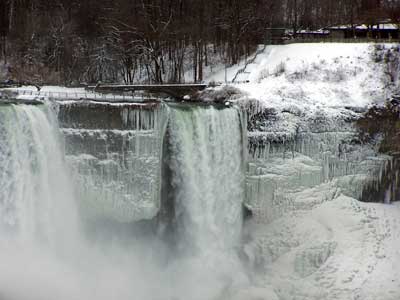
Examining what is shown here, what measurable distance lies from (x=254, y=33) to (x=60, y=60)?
12.2 metres

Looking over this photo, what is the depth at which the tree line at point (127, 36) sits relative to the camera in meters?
32.1

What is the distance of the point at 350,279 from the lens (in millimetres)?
19125

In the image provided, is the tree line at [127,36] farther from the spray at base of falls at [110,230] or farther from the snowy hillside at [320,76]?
the spray at base of falls at [110,230]

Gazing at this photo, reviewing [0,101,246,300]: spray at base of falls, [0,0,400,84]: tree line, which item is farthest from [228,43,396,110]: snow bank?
[0,0,400,84]: tree line

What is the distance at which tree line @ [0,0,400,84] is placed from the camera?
105ft

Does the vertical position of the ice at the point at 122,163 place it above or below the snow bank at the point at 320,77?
below

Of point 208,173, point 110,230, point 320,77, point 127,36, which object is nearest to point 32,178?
point 110,230

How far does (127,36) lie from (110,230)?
16.5 metres

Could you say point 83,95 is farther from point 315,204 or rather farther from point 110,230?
point 315,204

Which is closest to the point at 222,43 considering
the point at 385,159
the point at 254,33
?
the point at 254,33

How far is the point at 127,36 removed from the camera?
33094 millimetres

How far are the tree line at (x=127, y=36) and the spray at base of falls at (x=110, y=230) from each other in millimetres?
11653

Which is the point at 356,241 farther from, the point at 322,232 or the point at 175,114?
the point at 175,114

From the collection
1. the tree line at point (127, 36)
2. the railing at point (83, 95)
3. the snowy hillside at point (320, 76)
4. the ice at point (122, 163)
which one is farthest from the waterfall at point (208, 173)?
the tree line at point (127, 36)
